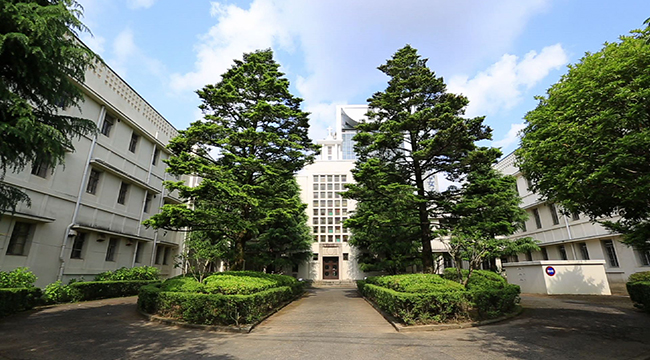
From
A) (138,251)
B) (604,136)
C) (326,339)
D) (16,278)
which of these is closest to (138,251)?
(138,251)

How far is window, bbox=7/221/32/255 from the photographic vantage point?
34.9 feet

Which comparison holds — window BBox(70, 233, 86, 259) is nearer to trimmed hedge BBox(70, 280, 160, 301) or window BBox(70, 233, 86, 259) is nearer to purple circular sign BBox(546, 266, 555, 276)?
trimmed hedge BBox(70, 280, 160, 301)

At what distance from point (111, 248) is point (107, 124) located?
22.1ft

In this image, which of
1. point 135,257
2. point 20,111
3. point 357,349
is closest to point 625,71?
point 357,349

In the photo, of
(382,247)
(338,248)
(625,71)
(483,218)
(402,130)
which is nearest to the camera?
(625,71)

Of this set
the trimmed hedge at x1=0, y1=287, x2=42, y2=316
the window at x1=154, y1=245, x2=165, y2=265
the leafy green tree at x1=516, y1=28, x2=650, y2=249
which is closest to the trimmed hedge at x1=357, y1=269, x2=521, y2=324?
the leafy green tree at x1=516, y1=28, x2=650, y2=249

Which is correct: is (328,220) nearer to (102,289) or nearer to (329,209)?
(329,209)

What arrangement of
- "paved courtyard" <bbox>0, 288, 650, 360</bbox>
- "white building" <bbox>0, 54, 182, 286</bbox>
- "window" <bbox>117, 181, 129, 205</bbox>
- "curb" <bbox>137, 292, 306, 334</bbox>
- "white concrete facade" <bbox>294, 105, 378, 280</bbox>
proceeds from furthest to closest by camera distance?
"white concrete facade" <bbox>294, 105, 378, 280</bbox> → "window" <bbox>117, 181, 129, 205</bbox> → "white building" <bbox>0, 54, 182, 286</bbox> → "curb" <bbox>137, 292, 306, 334</bbox> → "paved courtyard" <bbox>0, 288, 650, 360</bbox>

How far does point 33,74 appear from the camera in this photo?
565cm

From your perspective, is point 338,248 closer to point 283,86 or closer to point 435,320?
point 283,86

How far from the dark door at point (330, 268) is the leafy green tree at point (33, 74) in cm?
2607

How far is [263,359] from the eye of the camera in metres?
5.18

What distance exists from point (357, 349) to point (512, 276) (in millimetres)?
14986

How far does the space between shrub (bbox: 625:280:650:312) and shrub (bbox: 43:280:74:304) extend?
20.1m
